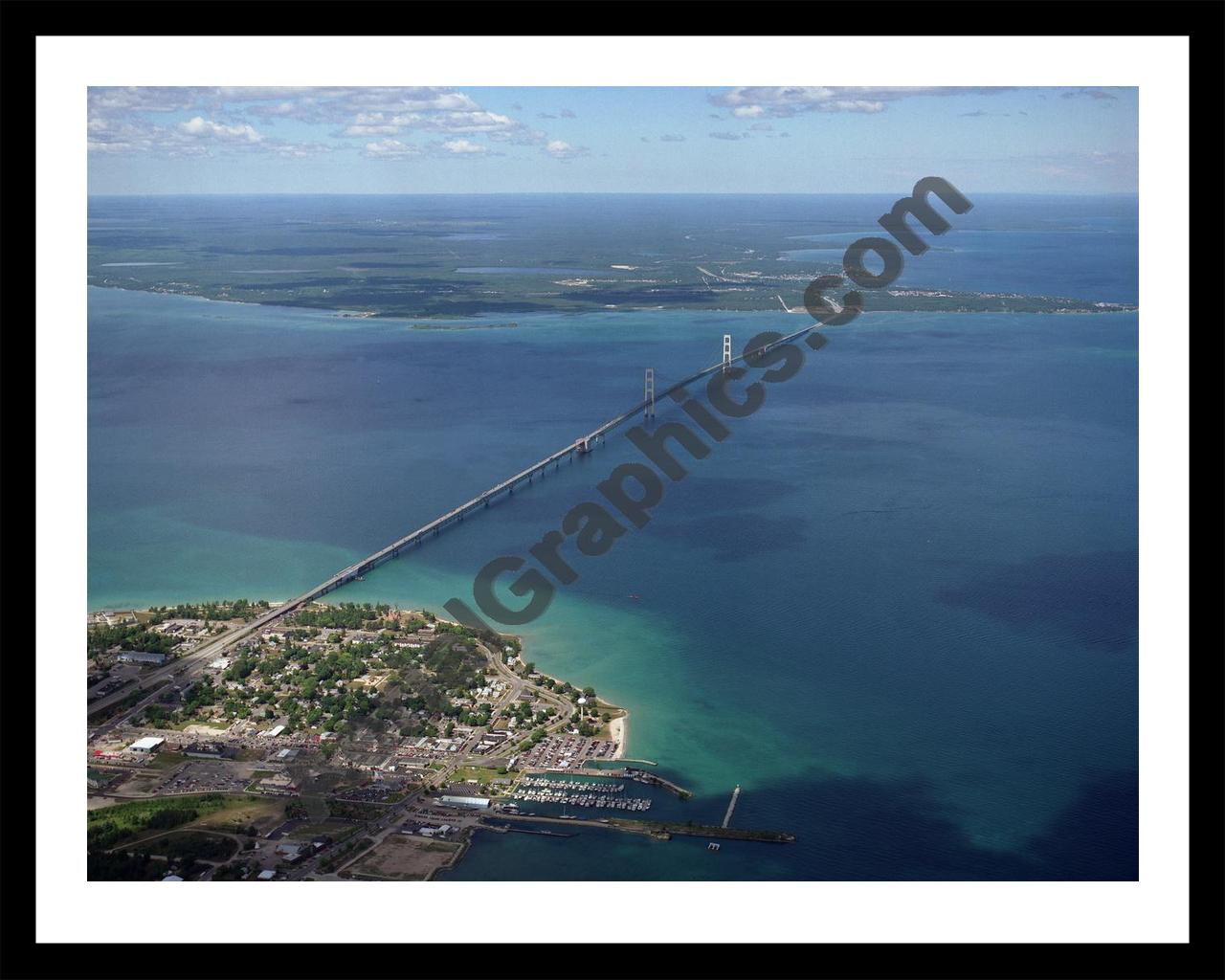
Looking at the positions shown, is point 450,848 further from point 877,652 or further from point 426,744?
point 877,652

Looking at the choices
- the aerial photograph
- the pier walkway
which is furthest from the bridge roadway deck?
the pier walkway

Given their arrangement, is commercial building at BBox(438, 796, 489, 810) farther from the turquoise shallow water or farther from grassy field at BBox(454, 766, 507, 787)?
the turquoise shallow water

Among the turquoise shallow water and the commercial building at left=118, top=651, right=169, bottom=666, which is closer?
the turquoise shallow water

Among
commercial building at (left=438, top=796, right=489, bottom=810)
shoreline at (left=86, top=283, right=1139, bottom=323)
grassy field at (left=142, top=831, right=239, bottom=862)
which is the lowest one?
grassy field at (left=142, top=831, right=239, bottom=862)

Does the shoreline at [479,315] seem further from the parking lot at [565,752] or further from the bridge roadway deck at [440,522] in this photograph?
the parking lot at [565,752]

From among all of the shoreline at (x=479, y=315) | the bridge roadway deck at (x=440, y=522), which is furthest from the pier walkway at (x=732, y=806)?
the shoreline at (x=479, y=315)
